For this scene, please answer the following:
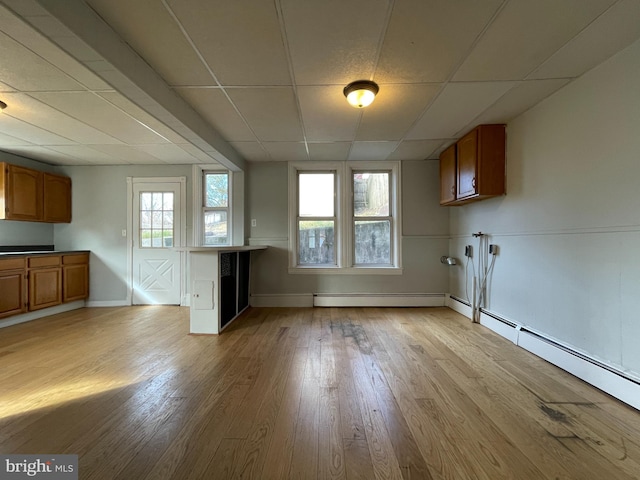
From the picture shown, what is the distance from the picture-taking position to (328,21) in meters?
1.57

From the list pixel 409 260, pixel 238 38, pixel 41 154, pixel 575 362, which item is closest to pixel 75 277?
pixel 41 154

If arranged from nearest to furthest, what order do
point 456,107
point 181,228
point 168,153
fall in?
1. point 456,107
2. point 168,153
3. point 181,228

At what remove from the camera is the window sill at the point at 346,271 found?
13.9 feet

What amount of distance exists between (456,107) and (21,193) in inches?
215

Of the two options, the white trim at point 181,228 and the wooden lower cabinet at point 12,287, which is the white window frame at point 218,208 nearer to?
the white trim at point 181,228

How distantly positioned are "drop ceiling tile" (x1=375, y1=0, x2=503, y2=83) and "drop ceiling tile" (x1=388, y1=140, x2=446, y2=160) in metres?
1.41

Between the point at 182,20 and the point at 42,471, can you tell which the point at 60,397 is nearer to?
the point at 42,471

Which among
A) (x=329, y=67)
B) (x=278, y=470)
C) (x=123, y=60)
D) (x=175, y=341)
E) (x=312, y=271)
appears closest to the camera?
(x=278, y=470)

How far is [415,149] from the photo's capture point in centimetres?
376

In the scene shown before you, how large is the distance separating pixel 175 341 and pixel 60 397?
104 centimetres

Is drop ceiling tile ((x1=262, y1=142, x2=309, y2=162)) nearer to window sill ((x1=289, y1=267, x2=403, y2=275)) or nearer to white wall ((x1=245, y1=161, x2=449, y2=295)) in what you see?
white wall ((x1=245, y1=161, x2=449, y2=295))

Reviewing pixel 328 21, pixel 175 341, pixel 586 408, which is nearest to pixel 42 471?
pixel 175 341

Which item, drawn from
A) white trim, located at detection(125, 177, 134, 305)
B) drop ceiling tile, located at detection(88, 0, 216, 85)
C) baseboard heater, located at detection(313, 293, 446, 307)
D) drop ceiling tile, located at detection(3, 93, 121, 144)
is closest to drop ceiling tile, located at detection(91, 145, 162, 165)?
drop ceiling tile, located at detection(3, 93, 121, 144)

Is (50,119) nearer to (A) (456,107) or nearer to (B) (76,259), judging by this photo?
(B) (76,259)
